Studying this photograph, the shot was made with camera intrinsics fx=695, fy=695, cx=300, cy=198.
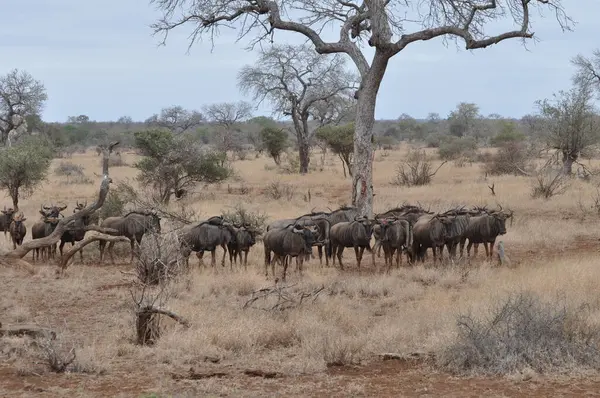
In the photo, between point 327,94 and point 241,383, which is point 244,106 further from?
point 241,383

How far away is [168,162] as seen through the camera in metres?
28.4

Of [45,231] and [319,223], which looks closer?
[45,231]

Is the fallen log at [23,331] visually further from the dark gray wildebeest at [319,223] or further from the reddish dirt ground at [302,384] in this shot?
the dark gray wildebeest at [319,223]

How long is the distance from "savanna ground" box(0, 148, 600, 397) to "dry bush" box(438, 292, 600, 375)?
0.19m

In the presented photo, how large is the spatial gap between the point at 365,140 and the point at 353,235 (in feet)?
14.5

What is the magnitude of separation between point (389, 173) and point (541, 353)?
114 ft

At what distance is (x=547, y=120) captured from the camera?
114ft

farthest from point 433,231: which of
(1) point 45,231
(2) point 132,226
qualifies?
(1) point 45,231

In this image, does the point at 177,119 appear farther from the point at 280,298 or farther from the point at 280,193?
the point at 280,298

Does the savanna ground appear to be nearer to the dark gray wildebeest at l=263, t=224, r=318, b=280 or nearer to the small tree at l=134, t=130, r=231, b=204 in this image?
the dark gray wildebeest at l=263, t=224, r=318, b=280

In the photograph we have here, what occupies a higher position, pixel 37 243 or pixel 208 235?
pixel 37 243

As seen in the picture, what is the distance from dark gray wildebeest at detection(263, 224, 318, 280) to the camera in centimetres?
1544

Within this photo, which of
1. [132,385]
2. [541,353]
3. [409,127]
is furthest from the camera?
[409,127]

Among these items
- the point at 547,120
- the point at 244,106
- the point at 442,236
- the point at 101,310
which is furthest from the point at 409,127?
the point at 101,310
